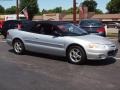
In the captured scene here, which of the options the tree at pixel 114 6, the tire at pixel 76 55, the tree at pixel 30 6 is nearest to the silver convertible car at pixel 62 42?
the tire at pixel 76 55

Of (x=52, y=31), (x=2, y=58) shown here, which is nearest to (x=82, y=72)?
(x=52, y=31)

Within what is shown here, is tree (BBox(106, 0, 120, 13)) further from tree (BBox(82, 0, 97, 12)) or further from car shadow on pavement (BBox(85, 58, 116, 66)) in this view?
car shadow on pavement (BBox(85, 58, 116, 66))

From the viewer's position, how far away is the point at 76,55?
11734mm

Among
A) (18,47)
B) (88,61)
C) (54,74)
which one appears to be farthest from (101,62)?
(18,47)

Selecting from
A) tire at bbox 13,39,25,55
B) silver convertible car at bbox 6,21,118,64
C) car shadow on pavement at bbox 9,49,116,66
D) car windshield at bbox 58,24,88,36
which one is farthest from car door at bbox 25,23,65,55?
tire at bbox 13,39,25,55

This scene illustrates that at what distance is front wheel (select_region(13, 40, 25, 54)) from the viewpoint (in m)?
13.7

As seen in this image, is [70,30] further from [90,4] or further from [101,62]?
[90,4]

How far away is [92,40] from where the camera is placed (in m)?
11.7

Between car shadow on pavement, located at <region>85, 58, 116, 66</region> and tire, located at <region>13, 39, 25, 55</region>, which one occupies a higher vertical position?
tire, located at <region>13, 39, 25, 55</region>

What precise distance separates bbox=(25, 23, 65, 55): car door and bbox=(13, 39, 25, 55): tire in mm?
758

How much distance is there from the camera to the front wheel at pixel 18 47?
13723 millimetres

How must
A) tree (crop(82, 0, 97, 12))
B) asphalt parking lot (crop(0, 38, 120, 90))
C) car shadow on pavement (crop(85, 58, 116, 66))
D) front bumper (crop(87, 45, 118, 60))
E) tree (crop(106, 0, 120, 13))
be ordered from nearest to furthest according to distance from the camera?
asphalt parking lot (crop(0, 38, 120, 90)) < front bumper (crop(87, 45, 118, 60)) < car shadow on pavement (crop(85, 58, 116, 66)) < tree (crop(106, 0, 120, 13)) < tree (crop(82, 0, 97, 12))

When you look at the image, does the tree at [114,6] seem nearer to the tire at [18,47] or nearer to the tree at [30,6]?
the tree at [30,6]

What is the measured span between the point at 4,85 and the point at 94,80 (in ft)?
7.43
